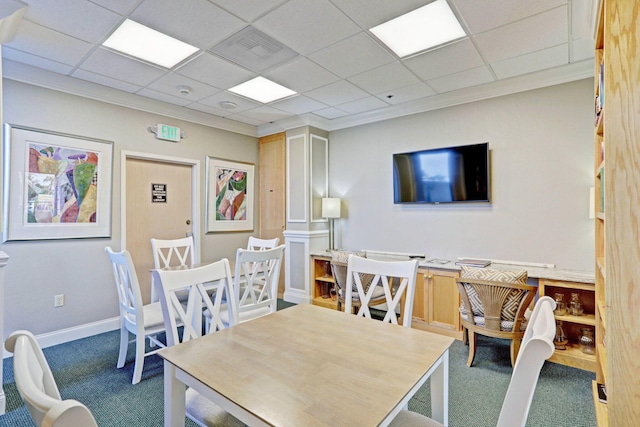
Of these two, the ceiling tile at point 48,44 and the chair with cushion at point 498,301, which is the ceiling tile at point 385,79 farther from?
the ceiling tile at point 48,44

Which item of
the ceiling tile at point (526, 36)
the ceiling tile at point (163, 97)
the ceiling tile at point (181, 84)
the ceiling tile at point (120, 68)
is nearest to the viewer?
the ceiling tile at point (526, 36)

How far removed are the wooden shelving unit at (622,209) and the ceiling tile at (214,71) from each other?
8.70 feet

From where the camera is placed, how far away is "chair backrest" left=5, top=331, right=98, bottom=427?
54 centimetres

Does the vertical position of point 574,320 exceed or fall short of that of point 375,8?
it falls short

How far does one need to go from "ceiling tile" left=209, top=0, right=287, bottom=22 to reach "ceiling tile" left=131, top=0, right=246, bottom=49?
55 mm

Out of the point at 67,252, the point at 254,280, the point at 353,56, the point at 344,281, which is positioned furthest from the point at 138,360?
the point at 353,56

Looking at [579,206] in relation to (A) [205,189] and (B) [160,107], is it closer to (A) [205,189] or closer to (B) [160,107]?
(A) [205,189]

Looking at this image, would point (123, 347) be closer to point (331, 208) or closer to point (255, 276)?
point (255, 276)

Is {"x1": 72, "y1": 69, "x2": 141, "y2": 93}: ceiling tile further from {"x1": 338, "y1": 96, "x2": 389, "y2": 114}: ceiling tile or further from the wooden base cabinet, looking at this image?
the wooden base cabinet

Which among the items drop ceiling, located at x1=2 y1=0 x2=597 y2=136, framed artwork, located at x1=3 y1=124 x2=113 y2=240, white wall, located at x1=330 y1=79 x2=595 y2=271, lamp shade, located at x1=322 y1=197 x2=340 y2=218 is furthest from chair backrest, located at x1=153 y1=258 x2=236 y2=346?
white wall, located at x1=330 y1=79 x2=595 y2=271

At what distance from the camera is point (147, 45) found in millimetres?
2604

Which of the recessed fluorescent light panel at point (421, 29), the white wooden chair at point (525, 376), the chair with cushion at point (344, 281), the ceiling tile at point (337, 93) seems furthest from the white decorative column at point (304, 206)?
the white wooden chair at point (525, 376)

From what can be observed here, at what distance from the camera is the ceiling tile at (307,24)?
2.12m

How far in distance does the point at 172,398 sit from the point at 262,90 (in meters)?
3.16
